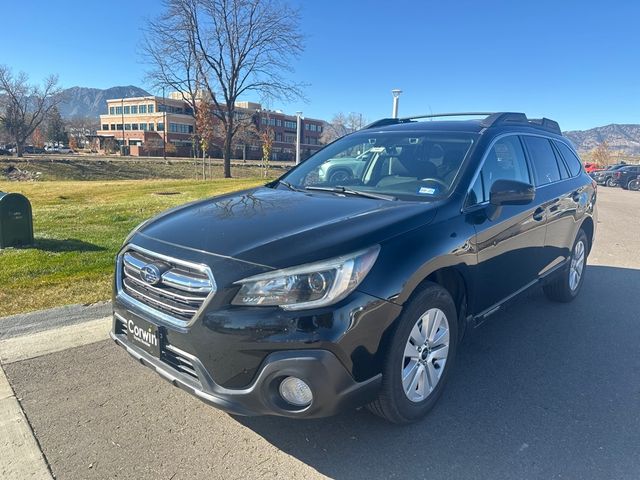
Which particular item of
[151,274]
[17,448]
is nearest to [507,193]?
[151,274]

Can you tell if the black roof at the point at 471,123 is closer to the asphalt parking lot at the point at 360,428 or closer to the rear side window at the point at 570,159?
the rear side window at the point at 570,159

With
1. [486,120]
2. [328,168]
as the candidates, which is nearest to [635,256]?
[486,120]

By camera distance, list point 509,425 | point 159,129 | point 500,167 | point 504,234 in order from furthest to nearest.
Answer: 1. point 159,129
2. point 500,167
3. point 504,234
4. point 509,425

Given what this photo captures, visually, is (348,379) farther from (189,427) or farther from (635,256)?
(635,256)

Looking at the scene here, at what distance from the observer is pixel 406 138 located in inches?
153

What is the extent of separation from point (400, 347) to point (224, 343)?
912 millimetres

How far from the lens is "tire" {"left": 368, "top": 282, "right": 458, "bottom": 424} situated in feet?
7.99

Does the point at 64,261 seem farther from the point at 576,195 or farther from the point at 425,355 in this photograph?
the point at 576,195

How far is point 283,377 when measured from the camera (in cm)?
222

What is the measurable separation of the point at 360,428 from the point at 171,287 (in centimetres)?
136

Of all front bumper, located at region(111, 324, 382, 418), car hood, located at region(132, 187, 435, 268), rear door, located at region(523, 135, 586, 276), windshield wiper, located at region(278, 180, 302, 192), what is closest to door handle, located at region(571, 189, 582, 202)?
rear door, located at region(523, 135, 586, 276)

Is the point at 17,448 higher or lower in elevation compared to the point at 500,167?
lower

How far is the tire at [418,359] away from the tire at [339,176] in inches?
56.0

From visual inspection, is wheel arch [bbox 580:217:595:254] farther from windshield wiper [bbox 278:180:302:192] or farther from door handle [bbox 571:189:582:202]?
windshield wiper [bbox 278:180:302:192]
